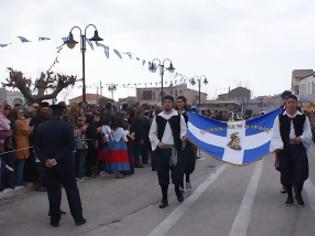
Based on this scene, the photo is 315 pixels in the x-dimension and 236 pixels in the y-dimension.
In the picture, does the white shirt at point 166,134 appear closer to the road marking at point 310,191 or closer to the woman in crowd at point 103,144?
the road marking at point 310,191

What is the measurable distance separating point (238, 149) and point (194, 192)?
1252 mm

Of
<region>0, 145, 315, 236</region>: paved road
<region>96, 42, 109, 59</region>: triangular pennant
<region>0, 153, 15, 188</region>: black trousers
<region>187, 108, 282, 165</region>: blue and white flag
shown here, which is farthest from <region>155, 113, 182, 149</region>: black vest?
<region>96, 42, 109, 59</region>: triangular pennant

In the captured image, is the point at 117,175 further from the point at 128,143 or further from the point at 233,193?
the point at 233,193

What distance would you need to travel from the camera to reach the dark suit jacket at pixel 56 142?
23.6 ft

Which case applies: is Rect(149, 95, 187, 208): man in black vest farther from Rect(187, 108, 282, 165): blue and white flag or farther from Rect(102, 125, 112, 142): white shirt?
Rect(102, 125, 112, 142): white shirt

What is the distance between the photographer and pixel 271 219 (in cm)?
728

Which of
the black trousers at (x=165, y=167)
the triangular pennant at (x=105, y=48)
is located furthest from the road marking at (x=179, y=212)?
the triangular pennant at (x=105, y=48)

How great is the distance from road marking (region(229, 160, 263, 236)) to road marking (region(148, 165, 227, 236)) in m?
0.87

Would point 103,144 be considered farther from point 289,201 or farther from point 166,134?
point 289,201

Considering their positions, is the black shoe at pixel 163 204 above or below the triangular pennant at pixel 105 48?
below

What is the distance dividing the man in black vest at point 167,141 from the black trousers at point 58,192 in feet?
5.67

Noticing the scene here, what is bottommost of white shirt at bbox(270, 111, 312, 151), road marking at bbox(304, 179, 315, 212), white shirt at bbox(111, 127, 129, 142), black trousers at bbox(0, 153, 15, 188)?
road marking at bbox(304, 179, 315, 212)

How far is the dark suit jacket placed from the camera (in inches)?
283

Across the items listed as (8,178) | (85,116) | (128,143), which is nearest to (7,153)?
(8,178)
